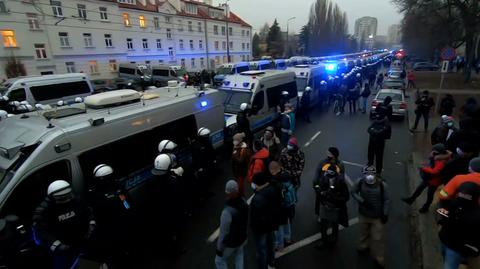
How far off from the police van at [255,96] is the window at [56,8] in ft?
87.0

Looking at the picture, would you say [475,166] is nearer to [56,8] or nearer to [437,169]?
[437,169]

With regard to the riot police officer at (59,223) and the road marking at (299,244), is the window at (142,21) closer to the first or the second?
the riot police officer at (59,223)

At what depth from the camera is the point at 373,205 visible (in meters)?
4.57

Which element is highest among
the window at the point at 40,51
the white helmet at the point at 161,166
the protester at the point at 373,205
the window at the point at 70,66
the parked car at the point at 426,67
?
the window at the point at 40,51

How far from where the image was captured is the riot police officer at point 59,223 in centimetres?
367

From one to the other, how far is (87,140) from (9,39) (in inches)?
1146

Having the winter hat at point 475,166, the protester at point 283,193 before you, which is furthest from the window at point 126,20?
the winter hat at point 475,166

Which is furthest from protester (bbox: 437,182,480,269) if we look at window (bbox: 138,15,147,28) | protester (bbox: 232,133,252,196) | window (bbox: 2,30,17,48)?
window (bbox: 138,15,147,28)

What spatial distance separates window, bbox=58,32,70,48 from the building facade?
0.09 ft

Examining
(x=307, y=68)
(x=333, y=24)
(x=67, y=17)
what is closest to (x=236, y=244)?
(x=307, y=68)

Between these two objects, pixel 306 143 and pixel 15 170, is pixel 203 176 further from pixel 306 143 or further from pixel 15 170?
pixel 306 143

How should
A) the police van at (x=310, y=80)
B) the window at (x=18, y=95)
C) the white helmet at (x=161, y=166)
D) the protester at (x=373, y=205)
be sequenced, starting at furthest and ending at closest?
the police van at (x=310, y=80)
the window at (x=18, y=95)
the white helmet at (x=161, y=166)
the protester at (x=373, y=205)

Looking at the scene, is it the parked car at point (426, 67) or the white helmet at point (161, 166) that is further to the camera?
the parked car at point (426, 67)

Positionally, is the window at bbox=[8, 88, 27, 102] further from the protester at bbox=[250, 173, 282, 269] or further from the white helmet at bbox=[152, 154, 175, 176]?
the protester at bbox=[250, 173, 282, 269]
